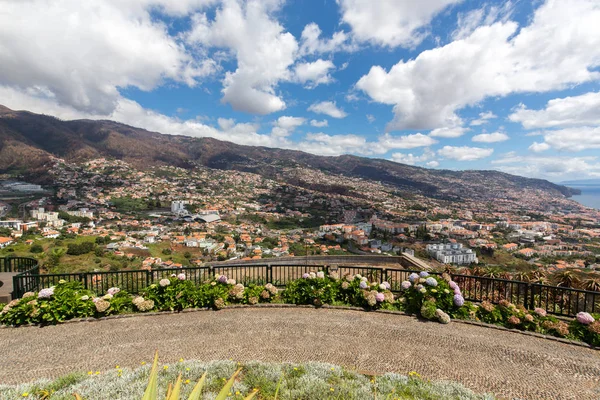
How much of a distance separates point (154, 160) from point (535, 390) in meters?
136

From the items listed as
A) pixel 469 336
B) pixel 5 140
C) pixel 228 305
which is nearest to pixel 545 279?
pixel 469 336

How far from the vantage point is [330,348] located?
4.68 meters

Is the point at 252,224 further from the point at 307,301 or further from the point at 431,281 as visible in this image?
the point at 431,281

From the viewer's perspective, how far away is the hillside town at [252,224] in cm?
2764

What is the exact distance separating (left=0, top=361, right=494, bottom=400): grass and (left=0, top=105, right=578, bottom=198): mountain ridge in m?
104

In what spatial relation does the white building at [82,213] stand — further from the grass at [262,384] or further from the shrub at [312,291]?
the grass at [262,384]

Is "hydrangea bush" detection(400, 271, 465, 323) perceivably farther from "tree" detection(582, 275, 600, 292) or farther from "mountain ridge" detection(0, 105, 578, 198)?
"mountain ridge" detection(0, 105, 578, 198)

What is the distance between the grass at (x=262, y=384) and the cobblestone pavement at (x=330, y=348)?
400 millimetres

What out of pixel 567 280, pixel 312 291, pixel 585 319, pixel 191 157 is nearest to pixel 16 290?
pixel 312 291

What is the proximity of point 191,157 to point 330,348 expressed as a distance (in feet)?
510

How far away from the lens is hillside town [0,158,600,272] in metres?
27.6

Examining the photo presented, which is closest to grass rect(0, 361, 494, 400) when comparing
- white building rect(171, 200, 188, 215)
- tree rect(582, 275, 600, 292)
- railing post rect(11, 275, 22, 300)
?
railing post rect(11, 275, 22, 300)

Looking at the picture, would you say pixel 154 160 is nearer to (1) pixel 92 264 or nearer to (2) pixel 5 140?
(2) pixel 5 140

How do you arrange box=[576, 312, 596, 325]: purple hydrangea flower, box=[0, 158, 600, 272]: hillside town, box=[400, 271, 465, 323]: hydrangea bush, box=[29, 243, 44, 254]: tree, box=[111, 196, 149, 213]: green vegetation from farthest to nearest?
1. box=[111, 196, 149, 213]: green vegetation
2. box=[0, 158, 600, 272]: hillside town
3. box=[29, 243, 44, 254]: tree
4. box=[400, 271, 465, 323]: hydrangea bush
5. box=[576, 312, 596, 325]: purple hydrangea flower
